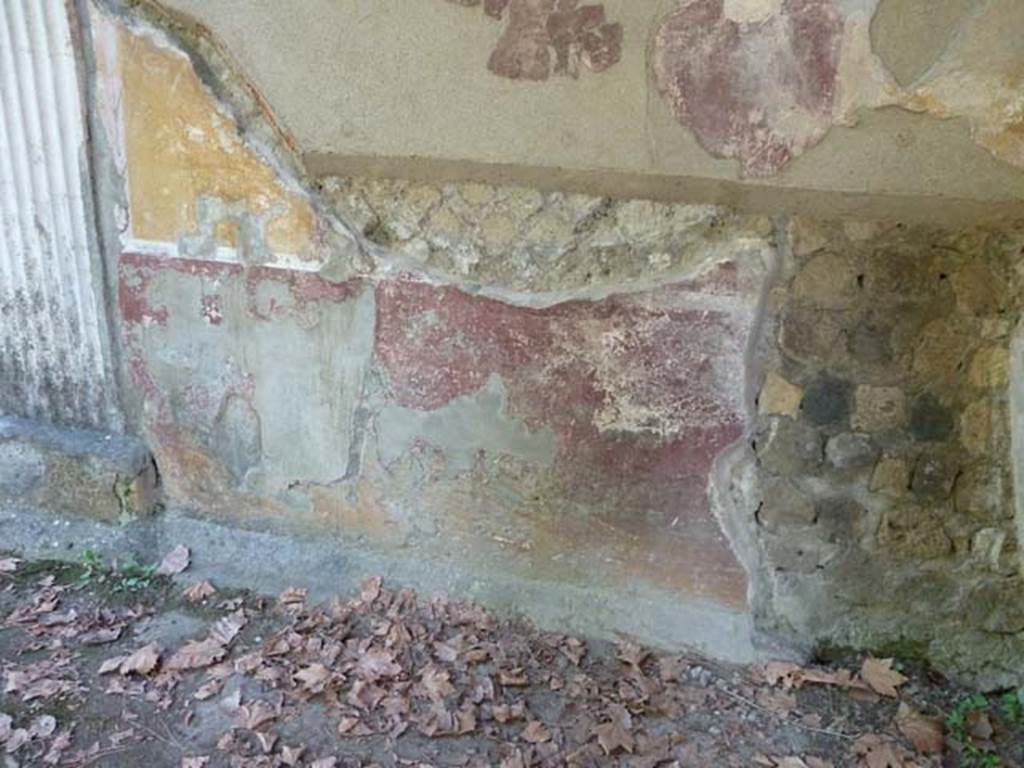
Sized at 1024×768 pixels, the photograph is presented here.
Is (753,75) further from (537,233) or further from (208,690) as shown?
(208,690)

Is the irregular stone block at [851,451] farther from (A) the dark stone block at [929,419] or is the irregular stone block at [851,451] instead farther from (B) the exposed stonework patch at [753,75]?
(B) the exposed stonework patch at [753,75]

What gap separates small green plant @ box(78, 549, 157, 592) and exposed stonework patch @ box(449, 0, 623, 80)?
2.00 meters

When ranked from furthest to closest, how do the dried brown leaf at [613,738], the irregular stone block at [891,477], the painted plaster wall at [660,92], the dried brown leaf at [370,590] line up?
1. the dried brown leaf at [370,590]
2. the irregular stone block at [891,477]
3. the dried brown leaf at [613,738]
4. the painted plaster wall at [660,92]

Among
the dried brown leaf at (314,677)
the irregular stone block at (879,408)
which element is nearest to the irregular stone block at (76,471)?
the dried brown leaf at (314,677)

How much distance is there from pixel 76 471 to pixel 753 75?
250 centimetres

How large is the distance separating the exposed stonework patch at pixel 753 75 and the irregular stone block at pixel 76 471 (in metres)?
2.11

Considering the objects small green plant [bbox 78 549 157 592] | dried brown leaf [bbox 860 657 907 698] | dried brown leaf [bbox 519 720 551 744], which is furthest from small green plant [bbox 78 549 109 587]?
dried brown leaf [bbox 860 657 907 698]

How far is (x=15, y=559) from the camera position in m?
3.13

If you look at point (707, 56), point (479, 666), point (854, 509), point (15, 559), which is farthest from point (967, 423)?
point (15, 559)

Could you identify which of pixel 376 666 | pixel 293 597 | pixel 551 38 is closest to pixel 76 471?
pixel 293 597

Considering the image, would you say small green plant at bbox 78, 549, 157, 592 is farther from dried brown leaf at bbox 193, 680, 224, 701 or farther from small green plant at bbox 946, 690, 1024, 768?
small green plant at bbox 946, 690, 1024, 768

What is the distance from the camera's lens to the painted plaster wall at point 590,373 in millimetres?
2441

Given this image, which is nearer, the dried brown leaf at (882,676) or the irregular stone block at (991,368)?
the irregular stone block at (991,368)

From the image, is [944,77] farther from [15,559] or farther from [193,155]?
[15,559]
